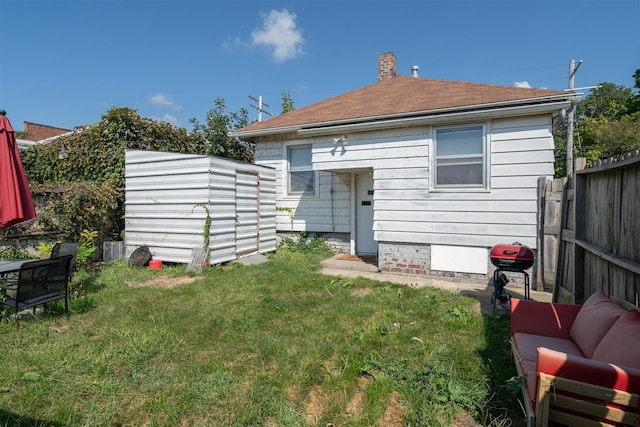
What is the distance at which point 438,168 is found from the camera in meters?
7.15

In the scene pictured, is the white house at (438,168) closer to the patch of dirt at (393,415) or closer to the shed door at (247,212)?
the shed door at (247,212)

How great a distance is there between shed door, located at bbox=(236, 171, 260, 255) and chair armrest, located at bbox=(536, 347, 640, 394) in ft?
24.9

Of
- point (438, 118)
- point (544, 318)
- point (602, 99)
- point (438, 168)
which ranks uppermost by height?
point (602, 99)

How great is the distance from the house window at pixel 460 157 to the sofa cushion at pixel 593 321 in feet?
13.7

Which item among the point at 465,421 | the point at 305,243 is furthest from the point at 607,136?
the point at 465,421

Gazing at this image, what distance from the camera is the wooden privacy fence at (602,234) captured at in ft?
8.71

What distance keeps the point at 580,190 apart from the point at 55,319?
7.32 meters

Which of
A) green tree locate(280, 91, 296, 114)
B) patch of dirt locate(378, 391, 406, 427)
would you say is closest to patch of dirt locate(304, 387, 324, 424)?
patch of dirt locate(378, 391, 406, 427)

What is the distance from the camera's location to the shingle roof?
6827mm

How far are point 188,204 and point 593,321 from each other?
24.9ft

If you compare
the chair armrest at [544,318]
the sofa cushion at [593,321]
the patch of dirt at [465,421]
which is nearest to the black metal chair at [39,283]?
the patch of dirt at [465,421]

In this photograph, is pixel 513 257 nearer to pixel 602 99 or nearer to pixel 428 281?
pixel 428 281

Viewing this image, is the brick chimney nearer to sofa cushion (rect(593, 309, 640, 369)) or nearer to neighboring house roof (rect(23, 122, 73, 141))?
sofa cushion (rect(593, 309, 640, 369))

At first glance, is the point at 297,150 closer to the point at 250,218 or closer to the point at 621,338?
the point at 250,218
